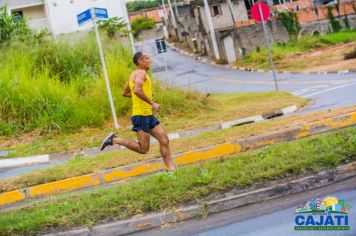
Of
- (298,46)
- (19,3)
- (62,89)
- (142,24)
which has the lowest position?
(298,46)

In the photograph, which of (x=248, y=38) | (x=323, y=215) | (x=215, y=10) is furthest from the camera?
(x=215, y=10)

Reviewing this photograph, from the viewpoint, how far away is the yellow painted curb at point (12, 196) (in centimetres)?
859

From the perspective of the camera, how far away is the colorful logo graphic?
5.12 m

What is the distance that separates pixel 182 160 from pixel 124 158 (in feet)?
4.02

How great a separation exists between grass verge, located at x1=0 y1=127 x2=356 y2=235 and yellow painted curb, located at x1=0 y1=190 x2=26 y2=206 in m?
1.48

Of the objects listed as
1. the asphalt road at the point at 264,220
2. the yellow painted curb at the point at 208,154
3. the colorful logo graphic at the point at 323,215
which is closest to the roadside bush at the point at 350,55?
the yellow painted curb at the point at 208,154

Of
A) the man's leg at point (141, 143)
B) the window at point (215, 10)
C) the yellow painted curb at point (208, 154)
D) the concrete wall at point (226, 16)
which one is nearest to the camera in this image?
the man's leg at point (141, 143)

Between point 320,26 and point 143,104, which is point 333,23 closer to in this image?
point 320,26

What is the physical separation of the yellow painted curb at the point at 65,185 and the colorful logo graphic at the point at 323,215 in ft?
13.4

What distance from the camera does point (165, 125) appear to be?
15164 millimetres

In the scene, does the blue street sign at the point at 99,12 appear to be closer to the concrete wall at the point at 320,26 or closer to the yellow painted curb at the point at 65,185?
the yellow painted curb at the point at 65,185

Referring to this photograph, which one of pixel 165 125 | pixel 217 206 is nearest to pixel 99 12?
pixel 165 125

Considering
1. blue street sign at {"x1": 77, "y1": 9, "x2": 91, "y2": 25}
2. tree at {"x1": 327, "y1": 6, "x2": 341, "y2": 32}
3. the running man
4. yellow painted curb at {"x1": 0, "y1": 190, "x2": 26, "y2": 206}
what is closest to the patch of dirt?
tree at {"x1": 327, "y1": 6, "x2": 341, "y2": 32}

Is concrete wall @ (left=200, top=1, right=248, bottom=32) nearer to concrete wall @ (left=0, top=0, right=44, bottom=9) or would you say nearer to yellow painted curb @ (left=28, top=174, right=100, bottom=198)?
concrete wall @ (left=0, top=0, right=44, bottom=9)
